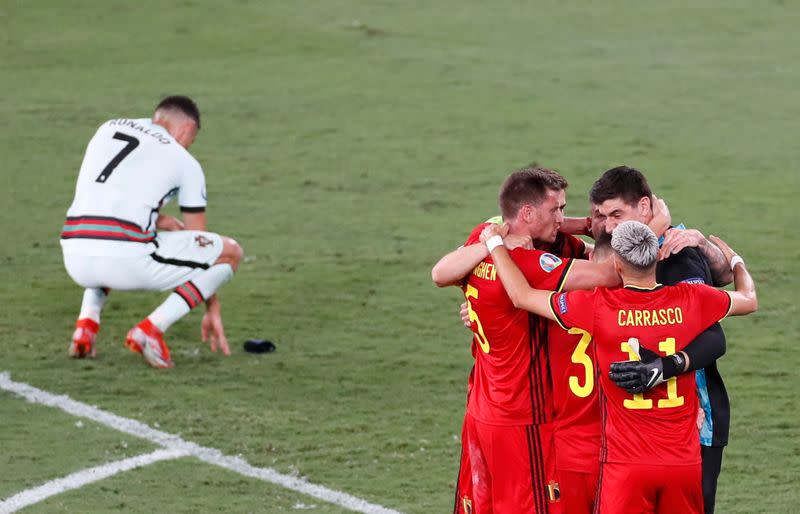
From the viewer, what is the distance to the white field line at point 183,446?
6.29 m

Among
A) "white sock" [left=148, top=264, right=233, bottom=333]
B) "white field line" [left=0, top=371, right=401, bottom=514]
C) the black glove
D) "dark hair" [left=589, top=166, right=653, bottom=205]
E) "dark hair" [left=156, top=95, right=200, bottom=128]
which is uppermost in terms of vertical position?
"dark hair" [left=156, top=95, right=200, bottom=128]

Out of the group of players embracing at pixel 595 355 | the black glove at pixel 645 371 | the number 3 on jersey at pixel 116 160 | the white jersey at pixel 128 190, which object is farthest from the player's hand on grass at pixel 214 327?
the black glove at pixel 645 371

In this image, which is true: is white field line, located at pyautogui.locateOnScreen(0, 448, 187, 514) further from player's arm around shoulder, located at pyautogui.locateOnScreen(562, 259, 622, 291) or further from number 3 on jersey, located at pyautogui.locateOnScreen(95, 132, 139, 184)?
player's arm around shoulder, located at pyautogui.locateOnScreen(562, 259, 622, 291)

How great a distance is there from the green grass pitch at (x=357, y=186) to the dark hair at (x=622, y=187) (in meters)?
1.89

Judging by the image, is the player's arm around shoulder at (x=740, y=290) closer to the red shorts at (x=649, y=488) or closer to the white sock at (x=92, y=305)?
the red shorts at (x=649, y=488)

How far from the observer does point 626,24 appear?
19.8m

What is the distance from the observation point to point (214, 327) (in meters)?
8.34

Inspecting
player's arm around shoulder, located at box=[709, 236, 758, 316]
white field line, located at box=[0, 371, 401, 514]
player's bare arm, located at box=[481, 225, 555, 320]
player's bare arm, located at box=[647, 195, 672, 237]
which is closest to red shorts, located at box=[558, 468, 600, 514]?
player's bare arm, located at box=[481, 225, 555, 320]

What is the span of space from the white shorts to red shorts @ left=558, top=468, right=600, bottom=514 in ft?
A: 12.9

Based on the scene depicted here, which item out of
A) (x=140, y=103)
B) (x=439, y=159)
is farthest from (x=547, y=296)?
(x=140, y=103)

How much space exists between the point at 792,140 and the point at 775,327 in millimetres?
5577

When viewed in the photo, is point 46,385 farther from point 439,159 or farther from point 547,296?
point 439,159

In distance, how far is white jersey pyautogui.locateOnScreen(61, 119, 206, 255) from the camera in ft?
26.6

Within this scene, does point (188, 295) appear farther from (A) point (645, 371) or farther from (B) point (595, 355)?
(A) point (645, 371)
